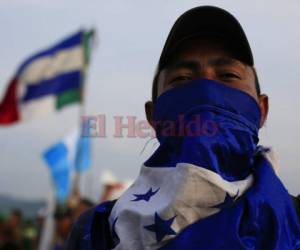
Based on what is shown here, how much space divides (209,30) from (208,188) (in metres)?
0.57

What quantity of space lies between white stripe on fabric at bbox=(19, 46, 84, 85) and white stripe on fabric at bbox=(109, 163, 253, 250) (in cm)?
823

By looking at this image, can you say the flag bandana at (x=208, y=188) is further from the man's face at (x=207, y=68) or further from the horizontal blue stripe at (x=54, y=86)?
the horizontal blue stripe at (x=54, y=86)

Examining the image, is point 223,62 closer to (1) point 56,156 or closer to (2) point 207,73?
(2) point 207,73

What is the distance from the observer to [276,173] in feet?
5.43

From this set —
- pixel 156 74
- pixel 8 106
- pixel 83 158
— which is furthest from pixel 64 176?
pixel 156 74

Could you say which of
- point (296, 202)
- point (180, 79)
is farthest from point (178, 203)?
point (180, 79)

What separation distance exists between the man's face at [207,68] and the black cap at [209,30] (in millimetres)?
20

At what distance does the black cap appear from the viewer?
1.81 meters

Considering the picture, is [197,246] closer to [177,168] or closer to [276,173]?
[177,168]

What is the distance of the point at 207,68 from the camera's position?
1798mm

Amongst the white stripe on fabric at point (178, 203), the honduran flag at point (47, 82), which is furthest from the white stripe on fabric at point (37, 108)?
the white stripe on fabric at point (178, 203)

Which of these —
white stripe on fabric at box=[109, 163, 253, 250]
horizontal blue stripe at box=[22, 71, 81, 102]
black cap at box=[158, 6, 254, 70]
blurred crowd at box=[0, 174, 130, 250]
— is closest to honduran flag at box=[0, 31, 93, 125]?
horizontal blue stripe at box=[22, 71, 81, 102]

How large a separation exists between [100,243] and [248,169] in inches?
17.9

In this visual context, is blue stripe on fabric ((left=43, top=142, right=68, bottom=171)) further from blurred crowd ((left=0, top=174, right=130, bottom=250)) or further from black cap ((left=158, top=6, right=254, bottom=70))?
black cap ((left=158, top=6, right=254, bottom=70))
